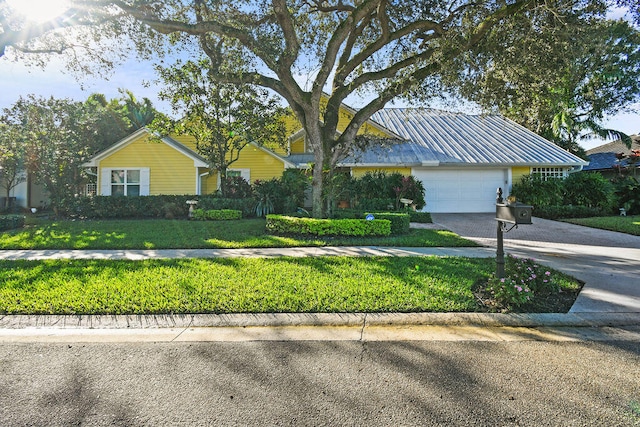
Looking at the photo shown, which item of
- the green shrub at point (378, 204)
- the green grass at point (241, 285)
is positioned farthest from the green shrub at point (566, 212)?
the green grass at point (241, 285)

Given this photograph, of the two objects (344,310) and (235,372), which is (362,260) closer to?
(344,310)

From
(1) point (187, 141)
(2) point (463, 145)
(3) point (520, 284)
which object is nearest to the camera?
(3) point (520, 284)

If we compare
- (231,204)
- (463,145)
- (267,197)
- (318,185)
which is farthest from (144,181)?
(463,145)

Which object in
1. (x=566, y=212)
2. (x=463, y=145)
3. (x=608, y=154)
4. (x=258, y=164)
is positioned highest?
(x=608, y=154)

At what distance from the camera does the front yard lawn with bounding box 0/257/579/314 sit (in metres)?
4.57

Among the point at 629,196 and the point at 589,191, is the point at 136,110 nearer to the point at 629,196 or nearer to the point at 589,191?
the point at 589,191

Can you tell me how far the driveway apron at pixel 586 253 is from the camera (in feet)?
16.2

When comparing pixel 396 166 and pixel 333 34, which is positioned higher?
pixel 333 34

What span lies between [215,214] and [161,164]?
5.20 m

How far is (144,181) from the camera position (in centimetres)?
1752

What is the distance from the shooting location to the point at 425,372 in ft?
10.3

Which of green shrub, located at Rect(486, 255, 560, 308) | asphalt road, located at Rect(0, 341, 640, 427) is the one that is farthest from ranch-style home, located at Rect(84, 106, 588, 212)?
asphalt road, located at Rect(0, 341, 640, 427)

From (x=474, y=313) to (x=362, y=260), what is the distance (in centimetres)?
304

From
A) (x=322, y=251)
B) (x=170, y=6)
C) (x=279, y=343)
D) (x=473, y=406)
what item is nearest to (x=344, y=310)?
(x=279, y=343)
